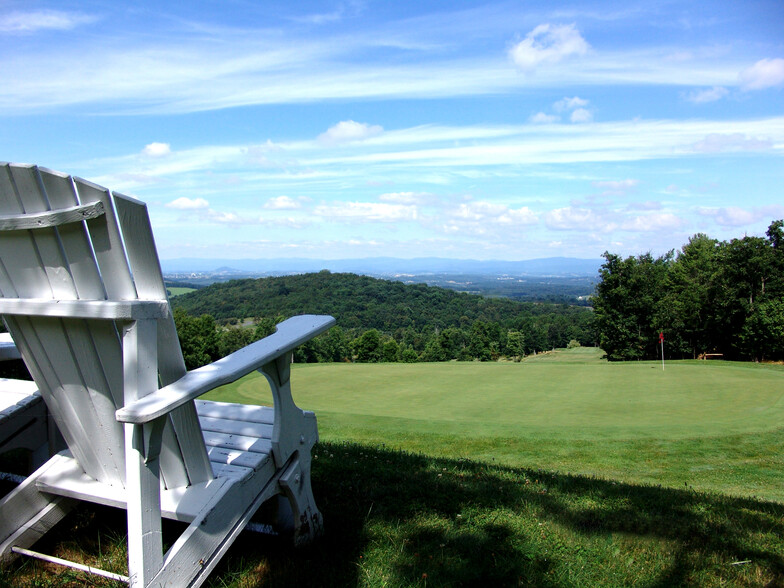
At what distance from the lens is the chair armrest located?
1.36m

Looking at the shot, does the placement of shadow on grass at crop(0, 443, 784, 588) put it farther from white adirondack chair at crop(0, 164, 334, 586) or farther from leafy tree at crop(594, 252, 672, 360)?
leafy tree at crop(594, 252, 672, 360)

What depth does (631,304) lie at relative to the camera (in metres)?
33.0

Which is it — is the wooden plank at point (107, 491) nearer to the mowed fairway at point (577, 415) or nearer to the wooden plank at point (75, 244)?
the wooden plank at point (75, 244)

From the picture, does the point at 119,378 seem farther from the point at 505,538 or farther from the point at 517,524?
the point at 517,524

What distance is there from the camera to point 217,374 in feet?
5.11

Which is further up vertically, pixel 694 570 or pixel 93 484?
pixel 93 484

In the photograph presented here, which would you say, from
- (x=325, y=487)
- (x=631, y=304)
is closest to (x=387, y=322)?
(x=631, y=304)

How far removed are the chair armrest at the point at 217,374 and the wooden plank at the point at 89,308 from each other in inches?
8.3

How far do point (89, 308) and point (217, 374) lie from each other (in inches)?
15.1

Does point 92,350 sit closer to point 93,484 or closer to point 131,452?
point 131,452

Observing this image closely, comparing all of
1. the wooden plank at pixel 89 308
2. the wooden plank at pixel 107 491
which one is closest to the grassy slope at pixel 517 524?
the wooden plank at pixel 107 491

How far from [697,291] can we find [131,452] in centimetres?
3346

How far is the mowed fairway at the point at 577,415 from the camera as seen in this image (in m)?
5.95

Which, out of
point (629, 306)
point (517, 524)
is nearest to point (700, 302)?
point (629, 306)
